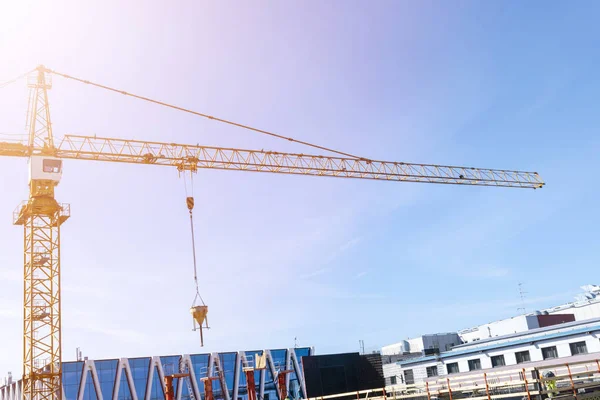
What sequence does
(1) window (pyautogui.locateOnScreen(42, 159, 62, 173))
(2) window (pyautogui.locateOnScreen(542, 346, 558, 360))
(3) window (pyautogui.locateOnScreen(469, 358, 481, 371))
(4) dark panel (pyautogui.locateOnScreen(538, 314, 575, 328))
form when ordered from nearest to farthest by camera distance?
(2) window (pyautogui.locateOnScreen(542, 346, 558, 360))
(3) window (pyautogui.locateOnScreen(469, 358, 481, 371))
(1) window (pyautogui.locateOnScreen(42, 159, 62, 173))
(4) dark panel (pyautogui.locateOnScreen(538, 314, 575, 328))

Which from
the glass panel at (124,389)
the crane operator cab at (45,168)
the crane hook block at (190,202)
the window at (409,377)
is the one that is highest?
the crane operator cab at (45,168)

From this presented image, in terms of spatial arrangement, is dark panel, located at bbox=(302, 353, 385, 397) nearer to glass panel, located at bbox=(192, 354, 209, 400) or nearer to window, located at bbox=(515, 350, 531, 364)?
glass panel, located at bbox=(192, 354, 209, 400)

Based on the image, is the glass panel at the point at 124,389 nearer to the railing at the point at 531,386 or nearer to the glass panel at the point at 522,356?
the railing at the point at 531,386

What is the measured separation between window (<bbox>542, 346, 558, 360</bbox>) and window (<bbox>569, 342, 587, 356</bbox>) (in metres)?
1.54

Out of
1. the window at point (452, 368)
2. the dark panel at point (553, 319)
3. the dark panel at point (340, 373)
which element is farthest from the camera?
the dark panel at point (553, 319)

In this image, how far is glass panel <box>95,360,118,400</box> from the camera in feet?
174

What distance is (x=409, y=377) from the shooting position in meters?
58.3

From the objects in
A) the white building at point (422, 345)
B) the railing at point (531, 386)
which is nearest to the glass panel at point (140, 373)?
the railing at point (531, 386)

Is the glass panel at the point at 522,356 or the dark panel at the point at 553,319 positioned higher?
the dark panel at the point at 553,319

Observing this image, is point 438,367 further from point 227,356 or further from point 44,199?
point 44,199

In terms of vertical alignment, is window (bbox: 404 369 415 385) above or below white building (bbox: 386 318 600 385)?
below

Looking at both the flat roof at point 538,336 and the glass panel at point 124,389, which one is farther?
the glass panel at point 124,389

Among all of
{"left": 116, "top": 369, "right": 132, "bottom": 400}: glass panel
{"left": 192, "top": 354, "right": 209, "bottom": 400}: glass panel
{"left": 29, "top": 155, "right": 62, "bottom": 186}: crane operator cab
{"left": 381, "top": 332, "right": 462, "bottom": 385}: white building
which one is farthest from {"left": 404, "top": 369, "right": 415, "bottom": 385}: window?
{"left": 29, "top": 155, "right": 62, "bottom": 186}: crane operator cab

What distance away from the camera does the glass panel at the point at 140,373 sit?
181ft
